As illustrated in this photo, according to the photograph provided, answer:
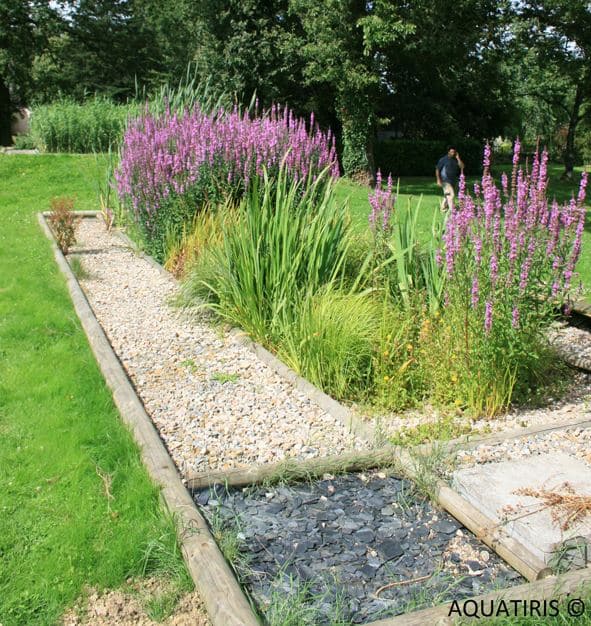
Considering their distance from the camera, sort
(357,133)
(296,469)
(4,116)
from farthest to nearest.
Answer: (4,116) → (357,133) → (296,469)

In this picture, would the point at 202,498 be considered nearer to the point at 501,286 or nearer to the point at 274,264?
the point at 501,286

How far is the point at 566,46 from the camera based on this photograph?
2117cm

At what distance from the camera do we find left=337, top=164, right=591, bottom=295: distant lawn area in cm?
941

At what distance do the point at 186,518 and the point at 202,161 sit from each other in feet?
19.1

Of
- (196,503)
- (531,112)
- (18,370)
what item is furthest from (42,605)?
(531,112)

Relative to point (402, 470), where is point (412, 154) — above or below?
above

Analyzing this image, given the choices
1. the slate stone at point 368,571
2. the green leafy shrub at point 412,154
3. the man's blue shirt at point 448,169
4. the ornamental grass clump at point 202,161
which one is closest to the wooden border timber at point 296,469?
the slate stone at point 368,571

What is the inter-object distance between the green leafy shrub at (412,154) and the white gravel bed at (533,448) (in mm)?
23788

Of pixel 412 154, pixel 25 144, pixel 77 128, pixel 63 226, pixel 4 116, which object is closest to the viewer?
pixel 63 226

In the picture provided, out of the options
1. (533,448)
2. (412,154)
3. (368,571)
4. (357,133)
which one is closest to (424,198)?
(357,133)

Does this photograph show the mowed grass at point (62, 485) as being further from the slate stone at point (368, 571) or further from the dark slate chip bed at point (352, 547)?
the slate stone at point (368, 571)

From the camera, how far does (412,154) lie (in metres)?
27.7

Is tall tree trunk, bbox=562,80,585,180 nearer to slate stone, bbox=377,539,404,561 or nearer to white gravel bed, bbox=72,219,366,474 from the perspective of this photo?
white gravel bed, bbox=72,219,366,474

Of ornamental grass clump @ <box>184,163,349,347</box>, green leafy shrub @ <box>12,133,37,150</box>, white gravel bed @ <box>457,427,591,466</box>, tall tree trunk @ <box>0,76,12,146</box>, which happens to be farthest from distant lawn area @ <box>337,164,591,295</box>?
tall tree trunk @ <box>0,76,12,146</box>
